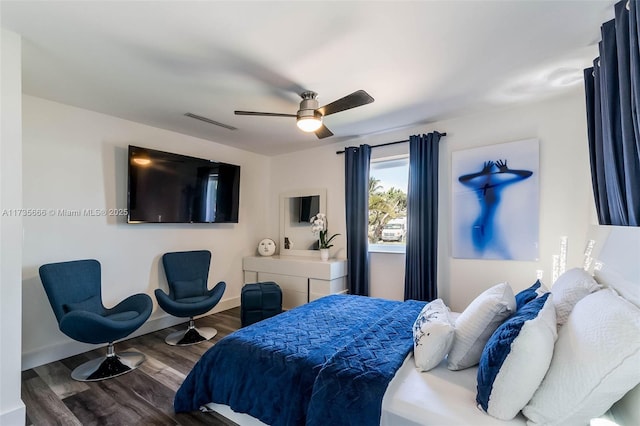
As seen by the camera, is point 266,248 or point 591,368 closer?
point 591,368

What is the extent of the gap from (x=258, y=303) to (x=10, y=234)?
237cm

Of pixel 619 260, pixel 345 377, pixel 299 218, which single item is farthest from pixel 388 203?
pixel 345 377

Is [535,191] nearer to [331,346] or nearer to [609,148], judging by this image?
[609,148]

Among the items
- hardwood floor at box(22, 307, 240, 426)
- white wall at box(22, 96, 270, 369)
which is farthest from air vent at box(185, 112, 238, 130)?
hardwood floor at box(22, 307, 240, 426)

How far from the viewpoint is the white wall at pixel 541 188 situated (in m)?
2.75

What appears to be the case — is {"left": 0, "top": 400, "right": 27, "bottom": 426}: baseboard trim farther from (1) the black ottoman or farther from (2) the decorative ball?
(2) the decorative ball

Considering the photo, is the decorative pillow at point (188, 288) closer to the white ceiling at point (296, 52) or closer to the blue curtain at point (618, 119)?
the white ceiling at point (296, 52)

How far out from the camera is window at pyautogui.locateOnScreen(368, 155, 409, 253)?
3963mm

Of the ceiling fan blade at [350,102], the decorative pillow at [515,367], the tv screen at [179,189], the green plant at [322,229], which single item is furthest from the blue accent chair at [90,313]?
the decorative pillow at [515,367]

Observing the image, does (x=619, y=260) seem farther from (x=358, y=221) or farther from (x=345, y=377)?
(x=358, y=221)

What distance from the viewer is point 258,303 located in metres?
3.62

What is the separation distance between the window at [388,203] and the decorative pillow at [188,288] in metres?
2.36

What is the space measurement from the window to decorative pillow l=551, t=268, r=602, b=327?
84.5 inches

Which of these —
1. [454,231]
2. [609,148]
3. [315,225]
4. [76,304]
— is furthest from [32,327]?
[609,148]
